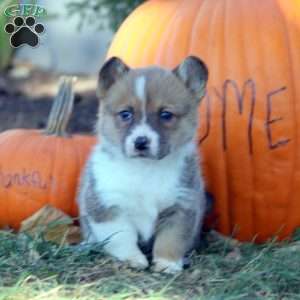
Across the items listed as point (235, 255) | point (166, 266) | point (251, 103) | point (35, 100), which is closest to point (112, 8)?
point (35, 100)

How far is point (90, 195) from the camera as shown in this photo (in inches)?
157

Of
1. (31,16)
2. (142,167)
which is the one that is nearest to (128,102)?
(142,167)

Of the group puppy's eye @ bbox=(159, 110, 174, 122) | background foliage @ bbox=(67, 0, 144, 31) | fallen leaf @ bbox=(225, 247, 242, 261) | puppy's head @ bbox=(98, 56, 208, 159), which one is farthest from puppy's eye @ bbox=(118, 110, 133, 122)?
background foliage @ bbox=(67, 0, 144, 31)

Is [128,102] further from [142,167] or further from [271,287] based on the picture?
[271,287]

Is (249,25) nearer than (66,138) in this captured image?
Yes

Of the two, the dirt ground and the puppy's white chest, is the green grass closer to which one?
the puppy's white chest

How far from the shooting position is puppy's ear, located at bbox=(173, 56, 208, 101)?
12.8 ft

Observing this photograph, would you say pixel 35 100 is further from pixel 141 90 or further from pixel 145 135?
pixel 145 135

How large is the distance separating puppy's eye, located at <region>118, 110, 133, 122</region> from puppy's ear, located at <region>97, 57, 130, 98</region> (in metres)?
0.20

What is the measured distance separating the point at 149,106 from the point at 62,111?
1.20 metres

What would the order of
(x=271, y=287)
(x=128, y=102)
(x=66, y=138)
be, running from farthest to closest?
(x=66, y=138), (x=128, y=102), (x=271, y=287)

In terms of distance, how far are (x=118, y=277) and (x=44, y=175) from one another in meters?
1.11

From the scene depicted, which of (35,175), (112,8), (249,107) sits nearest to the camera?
(249,107)

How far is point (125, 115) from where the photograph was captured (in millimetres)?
3822
